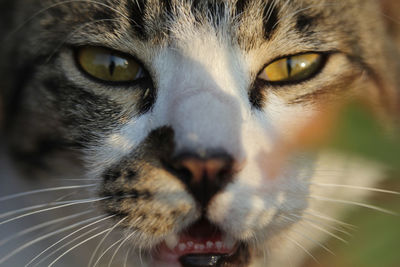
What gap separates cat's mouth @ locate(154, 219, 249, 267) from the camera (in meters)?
0.94

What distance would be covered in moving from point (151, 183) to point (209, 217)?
0.13 m

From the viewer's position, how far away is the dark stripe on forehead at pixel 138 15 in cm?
103

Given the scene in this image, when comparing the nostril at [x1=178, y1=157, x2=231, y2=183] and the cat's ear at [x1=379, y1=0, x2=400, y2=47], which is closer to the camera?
the nostril at [x1=178, y1=157, x2=231, y2=183]

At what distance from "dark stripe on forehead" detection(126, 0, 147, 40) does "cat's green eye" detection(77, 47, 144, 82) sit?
0.24ft

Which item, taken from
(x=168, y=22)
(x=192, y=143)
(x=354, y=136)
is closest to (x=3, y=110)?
(x=168, y=22)

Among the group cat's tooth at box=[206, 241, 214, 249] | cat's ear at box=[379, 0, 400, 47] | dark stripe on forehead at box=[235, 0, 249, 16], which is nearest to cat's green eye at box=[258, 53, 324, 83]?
dark stripe on forehead at box=[235, 0, 249, 16]

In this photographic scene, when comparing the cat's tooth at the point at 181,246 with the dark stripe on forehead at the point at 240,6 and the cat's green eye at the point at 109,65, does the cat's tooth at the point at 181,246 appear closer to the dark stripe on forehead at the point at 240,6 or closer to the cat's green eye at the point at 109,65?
the cat's green eye at the point at 109,65

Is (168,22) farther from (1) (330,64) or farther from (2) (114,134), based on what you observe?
(1) (330,64)

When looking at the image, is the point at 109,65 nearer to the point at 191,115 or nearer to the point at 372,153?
the point at 191,115

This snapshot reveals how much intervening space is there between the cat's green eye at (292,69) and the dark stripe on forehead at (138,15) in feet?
0.96

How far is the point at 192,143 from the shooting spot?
0.88 metres

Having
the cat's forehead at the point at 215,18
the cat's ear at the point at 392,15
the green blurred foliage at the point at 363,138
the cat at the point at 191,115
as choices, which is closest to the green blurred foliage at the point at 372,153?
the green blurred foliage at the point at 363,138

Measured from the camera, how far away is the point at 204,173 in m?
0.86

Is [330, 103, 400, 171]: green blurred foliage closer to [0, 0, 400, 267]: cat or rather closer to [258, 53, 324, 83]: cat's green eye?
[0, 0, 400, 267]: cat
